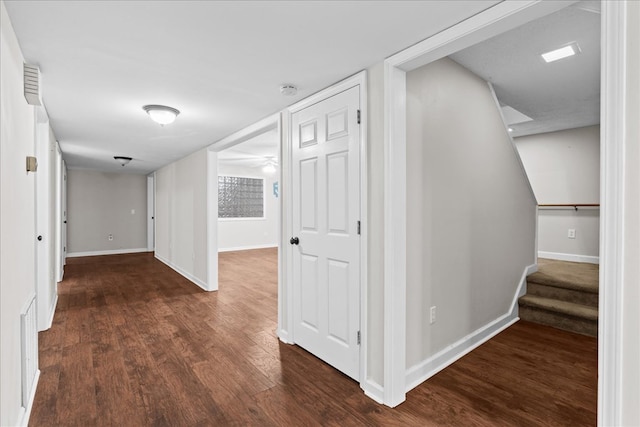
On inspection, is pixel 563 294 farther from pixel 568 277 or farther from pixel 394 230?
pixel 394 230

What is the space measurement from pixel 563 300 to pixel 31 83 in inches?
191

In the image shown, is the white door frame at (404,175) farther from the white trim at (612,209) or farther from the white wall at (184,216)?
the white wall at (184,216)

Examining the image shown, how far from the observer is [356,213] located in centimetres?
225

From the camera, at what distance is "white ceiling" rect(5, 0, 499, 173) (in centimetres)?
152

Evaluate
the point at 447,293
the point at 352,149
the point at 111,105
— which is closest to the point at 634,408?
the point at 447,293

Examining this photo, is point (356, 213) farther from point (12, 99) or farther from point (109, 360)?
point (109, 360)

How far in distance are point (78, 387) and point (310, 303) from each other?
171 centimetres

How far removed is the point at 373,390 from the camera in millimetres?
2076

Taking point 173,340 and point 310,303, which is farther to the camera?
point 173,340

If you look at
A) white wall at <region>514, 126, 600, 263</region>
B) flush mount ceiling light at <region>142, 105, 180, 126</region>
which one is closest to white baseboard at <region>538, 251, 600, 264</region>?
white wall at <region>514, 126, 600, 263</region>

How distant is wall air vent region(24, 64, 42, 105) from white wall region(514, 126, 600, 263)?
20.2ft

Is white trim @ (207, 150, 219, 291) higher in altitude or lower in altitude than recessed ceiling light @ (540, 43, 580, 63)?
lower

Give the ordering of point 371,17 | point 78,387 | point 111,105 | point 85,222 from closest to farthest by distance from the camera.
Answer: point 371,17 → point 78,387 → point 111,105 → point 85,222

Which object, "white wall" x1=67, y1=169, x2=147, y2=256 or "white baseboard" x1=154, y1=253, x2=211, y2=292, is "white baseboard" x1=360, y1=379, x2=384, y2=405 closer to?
"white baseboard" x1=154, y1=253, x2=211, y2=292
